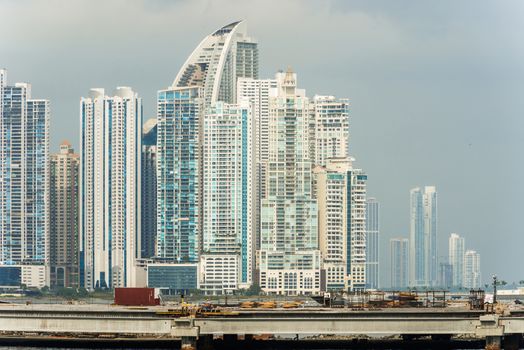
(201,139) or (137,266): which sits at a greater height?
(201,139)

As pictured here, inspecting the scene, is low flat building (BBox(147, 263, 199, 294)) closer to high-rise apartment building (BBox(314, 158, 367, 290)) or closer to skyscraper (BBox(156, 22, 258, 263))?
skyscraper (BBox(156, 22, 258, 263))

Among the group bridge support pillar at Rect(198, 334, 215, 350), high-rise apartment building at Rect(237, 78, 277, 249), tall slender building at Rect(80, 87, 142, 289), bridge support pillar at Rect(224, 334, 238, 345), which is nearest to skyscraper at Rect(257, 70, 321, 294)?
high-rise apartment building at Rect(237, 78, 277, 249)

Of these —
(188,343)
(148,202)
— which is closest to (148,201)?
(148,202)

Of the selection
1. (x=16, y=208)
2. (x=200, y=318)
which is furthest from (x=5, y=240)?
(x=200, y=318)

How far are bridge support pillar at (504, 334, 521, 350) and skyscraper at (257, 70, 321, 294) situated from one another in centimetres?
10173

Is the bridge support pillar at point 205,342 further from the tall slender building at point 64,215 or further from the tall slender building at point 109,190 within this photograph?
the tall slender building at point 64,215

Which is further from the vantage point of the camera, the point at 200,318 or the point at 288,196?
the point at 288,196

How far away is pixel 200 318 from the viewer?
74875 mm

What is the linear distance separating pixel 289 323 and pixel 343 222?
108 meters

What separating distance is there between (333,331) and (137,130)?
4589 inches

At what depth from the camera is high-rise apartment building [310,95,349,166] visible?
18925cm

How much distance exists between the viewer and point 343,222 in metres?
182

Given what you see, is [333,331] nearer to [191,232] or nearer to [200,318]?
[200,318]

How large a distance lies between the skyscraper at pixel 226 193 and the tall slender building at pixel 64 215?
1861 centimetres
